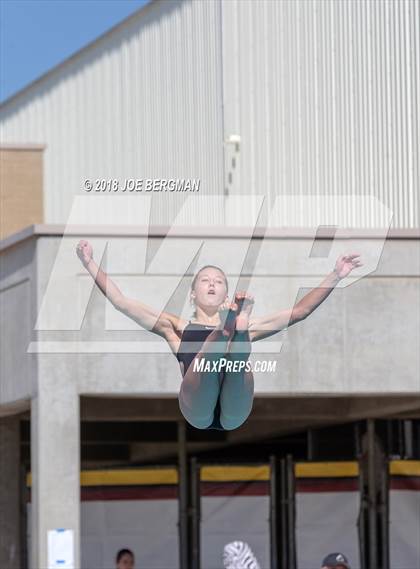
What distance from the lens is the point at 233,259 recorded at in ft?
55.7

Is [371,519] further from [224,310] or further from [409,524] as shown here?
[224,310]

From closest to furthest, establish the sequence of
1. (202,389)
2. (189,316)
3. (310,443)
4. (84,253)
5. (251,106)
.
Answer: (202,389)
(84,253)
(189,316)
(310,443)
(251,106)

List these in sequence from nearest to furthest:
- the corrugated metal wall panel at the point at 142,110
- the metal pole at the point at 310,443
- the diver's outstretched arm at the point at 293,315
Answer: the diver's outstretched arm at the point at 293,315 → the metal pole at the point at 310,443 → the corrugated metal wall panel at the point at 142,110

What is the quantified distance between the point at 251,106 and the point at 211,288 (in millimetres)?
12336

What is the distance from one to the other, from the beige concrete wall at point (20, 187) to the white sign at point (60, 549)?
20.9 ft

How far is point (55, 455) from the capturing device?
1633cm

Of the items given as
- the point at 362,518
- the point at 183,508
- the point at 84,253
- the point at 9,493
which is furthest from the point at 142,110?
the point at 84,253

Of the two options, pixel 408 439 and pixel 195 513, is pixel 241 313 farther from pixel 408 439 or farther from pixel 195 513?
pixel 408 439

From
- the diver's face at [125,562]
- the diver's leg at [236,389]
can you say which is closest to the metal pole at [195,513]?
the diver's face at [125,562]

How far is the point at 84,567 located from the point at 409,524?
15.7 ft

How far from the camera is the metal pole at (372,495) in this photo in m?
20.0

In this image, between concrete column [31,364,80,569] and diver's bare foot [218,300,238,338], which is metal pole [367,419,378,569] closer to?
concrete column [31,364,80,569]

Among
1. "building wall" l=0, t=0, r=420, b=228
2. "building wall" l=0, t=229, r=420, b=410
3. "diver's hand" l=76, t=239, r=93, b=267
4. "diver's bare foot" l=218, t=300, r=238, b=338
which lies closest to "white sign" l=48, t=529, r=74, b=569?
"building wall" l=0, t=229, r=420, b=410

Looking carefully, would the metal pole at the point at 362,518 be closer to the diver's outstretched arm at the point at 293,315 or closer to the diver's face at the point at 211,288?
the diver's outstretched arm at the point at 293,315
